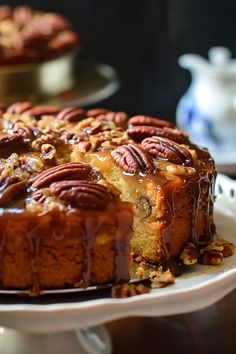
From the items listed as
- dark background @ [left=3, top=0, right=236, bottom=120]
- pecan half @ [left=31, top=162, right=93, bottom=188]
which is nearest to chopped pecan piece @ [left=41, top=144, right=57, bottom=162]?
pecan half @ [left=31, top=162, right=93, bottom=188]

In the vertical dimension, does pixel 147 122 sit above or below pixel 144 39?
above

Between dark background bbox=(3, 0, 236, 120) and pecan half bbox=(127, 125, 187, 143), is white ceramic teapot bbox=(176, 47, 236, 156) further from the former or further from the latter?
pecan half bbox=(127, 125, 187, 143)

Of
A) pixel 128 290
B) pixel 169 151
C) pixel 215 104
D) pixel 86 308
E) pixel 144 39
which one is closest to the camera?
pixel 86 308

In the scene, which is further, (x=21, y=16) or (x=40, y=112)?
(x=21, y=16)

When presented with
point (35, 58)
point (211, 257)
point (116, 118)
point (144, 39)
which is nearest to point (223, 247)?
point (211, 257)

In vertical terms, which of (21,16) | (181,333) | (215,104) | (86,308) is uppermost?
(86,308)

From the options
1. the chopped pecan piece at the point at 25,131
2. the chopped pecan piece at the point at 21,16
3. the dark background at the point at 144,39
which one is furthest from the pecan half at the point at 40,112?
the dark background at the point at 144,39

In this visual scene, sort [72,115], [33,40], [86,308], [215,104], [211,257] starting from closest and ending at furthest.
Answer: [86,308]
[211,257]
[72,115]
[215,104]
[33,40]

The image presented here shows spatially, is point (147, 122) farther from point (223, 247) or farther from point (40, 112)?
point (223, 247)
